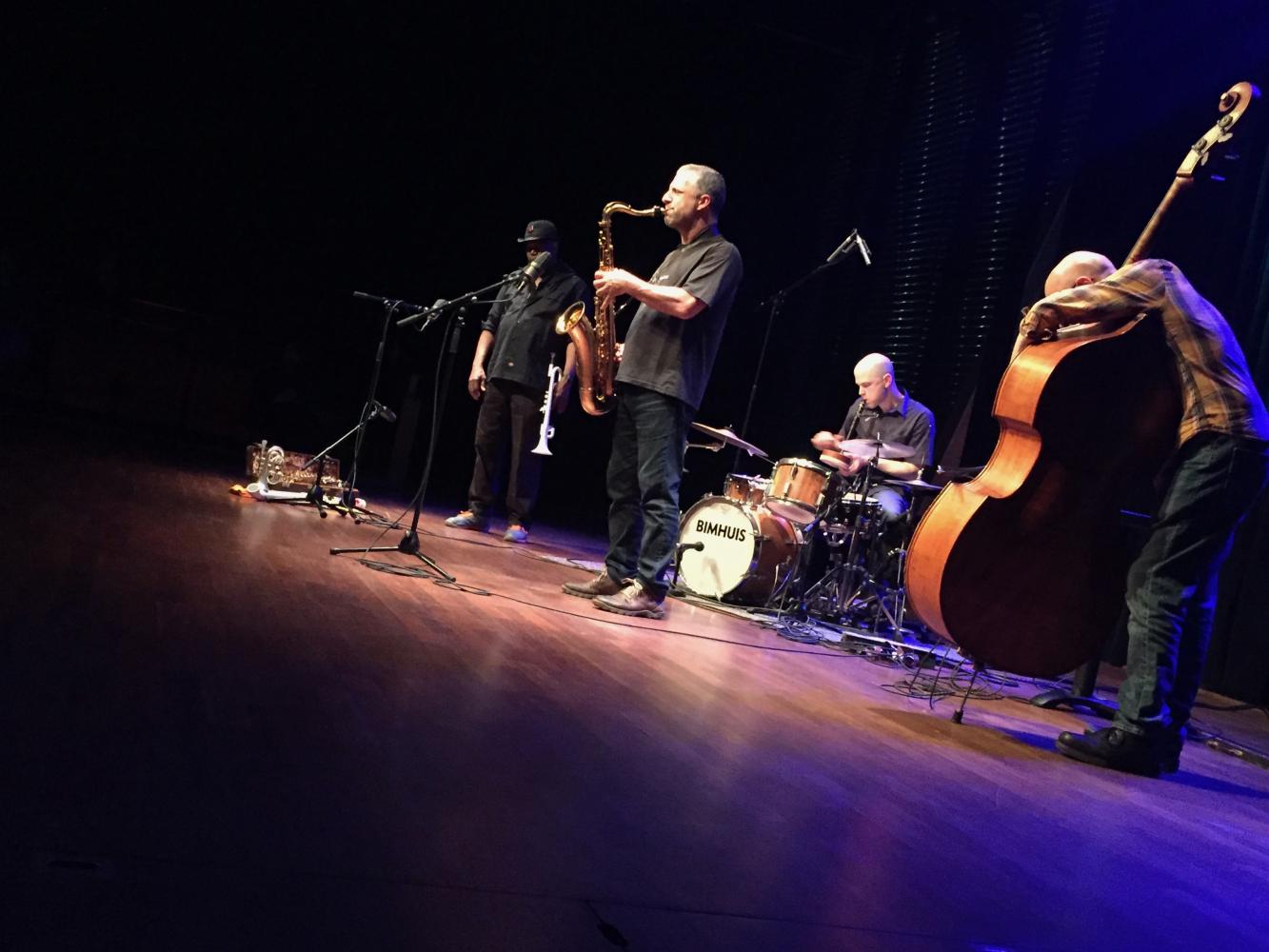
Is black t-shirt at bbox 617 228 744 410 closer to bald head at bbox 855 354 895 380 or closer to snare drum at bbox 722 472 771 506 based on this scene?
snare drum at bbox 722 472 771 506

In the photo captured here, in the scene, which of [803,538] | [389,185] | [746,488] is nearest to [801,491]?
[803,538]

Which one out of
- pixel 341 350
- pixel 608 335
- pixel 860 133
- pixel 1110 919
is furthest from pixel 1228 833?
pixel 341 350

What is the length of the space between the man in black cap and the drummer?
1531 millimetres

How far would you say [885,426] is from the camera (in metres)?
5.90

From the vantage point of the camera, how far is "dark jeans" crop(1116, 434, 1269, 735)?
3.07 meters

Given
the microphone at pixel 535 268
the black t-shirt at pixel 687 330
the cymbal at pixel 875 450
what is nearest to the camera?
the black t-shirt at pixel 687 330

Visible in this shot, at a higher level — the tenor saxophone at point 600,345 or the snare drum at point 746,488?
the tenor saxophone at point 600,345

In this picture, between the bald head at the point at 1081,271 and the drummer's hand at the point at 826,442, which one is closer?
the bald head at the point at 1081,271

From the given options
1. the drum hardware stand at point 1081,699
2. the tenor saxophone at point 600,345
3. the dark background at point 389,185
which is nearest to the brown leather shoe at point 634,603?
the tenor saxophone at point 600,345

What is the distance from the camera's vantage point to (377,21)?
874 cm

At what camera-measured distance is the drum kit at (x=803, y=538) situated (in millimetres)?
5324

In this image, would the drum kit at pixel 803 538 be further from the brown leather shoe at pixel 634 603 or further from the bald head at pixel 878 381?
the brown leather shoe at pixel 634 603

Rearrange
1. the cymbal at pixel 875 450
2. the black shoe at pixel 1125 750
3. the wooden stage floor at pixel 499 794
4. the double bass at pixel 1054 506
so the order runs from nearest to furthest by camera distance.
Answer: the wooden stage floor at pixel 499 794
the double bass at pixel 1054 506
the black shoe at pixel 1125 750
the cymbal at pixel 875 450

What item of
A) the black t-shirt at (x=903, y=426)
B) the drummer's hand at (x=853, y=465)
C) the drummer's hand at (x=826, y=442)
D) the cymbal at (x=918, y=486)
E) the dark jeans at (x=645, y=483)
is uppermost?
the black t-shirt at (x=903, y=426)
